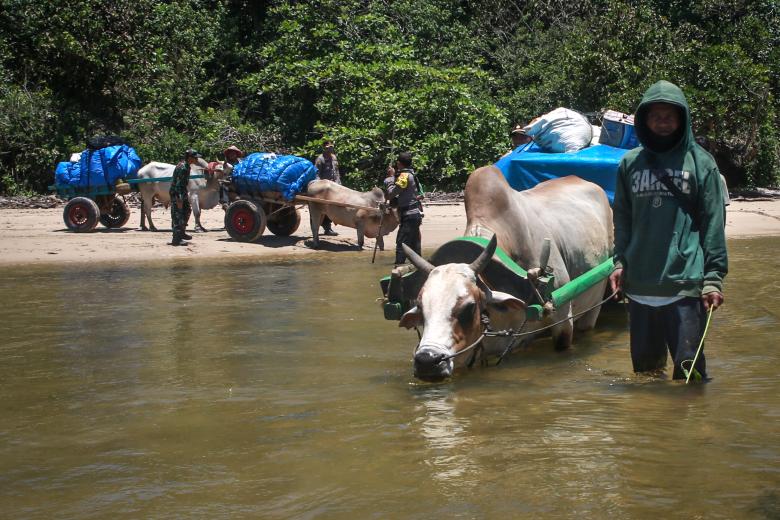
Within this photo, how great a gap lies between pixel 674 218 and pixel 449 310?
5.40ft

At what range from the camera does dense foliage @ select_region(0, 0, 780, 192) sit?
2197 cm

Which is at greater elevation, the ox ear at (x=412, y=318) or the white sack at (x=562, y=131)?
the white sack at (x=562, y=131)

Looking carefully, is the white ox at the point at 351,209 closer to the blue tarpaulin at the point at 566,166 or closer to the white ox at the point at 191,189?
the white ox at the point at 191,189

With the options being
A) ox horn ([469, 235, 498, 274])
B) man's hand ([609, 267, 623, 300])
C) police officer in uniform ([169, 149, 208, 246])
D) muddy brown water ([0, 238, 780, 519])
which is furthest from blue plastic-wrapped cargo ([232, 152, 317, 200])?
man's hand ([609, 267, 623, 300])

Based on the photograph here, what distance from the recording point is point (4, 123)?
22.1 m

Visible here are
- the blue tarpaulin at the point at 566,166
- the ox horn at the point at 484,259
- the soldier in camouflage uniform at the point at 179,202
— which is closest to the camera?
the ox horn at the point at 484,259

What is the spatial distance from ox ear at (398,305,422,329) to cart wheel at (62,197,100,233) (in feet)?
41.2

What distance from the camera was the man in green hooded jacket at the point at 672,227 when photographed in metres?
5.98

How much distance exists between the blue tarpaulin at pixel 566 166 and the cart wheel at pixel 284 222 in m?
8.14

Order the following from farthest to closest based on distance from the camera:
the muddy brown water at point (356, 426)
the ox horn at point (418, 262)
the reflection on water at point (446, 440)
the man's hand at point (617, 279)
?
1. the ox horn at point (418, 262)
2. the man's hand at point (617, 279)
3. the reflection on water at point (446, 440)
4. the muddy brown water at point (356, 426)

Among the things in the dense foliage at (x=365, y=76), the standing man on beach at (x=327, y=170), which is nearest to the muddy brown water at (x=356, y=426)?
the standing man on beach at (x=327, y=170)

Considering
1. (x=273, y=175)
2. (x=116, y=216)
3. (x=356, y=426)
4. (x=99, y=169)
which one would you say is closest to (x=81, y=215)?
(x=99, y=169)

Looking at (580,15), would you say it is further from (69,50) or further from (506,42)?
(69,50)

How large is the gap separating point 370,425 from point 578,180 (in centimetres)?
458
